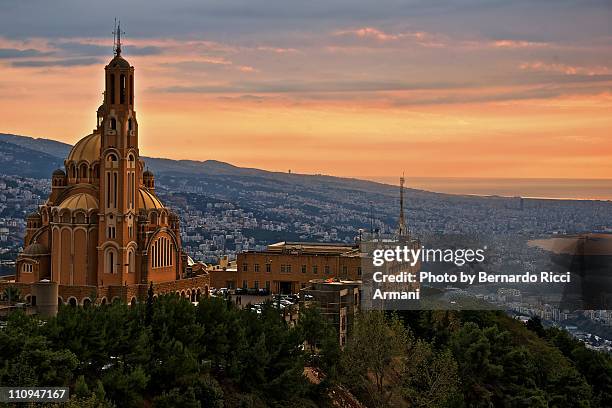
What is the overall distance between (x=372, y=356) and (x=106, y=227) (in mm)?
17914

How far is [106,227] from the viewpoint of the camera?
67750 millimetres

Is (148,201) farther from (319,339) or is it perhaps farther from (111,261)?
(319,339)

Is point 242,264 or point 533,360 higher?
point 242,264

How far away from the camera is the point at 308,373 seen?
56344 millimetres

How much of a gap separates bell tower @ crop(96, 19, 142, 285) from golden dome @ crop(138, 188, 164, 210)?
2.94ft

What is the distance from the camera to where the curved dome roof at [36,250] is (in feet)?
224

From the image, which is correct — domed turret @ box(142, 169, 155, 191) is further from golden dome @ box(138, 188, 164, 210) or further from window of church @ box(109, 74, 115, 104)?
window of church @ box(109, 74, 115, 104)

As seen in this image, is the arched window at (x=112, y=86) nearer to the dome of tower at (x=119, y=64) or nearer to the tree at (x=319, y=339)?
the dome of tower at (x=119, y=64)

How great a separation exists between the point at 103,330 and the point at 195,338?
536cm

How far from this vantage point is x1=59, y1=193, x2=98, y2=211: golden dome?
67.9 m

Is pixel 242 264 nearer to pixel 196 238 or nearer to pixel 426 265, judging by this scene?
pixel 426 265

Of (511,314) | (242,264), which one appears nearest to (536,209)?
(511,314)

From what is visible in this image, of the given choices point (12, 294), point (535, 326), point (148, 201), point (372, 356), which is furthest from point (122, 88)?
point (535, 326)

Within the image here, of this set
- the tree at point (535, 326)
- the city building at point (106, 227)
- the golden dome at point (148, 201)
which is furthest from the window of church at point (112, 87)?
the tree at point (535, 326)
